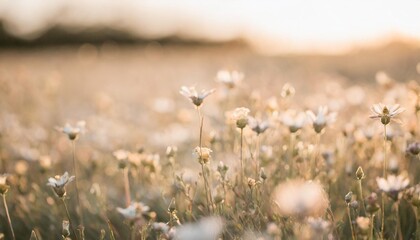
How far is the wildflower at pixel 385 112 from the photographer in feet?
5.92

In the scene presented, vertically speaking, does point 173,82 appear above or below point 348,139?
above

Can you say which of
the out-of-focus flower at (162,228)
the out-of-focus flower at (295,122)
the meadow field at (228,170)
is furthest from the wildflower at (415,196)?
the out-of-focus flower at (162,228)

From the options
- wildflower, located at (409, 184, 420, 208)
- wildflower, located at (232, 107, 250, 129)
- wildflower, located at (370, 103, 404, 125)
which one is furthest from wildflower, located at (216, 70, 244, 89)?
wildflower, located at (409, 184, 420, 208)

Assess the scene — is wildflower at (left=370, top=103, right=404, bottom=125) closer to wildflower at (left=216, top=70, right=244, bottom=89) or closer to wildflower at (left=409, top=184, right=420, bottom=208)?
wildflower at (left=409, top=184, right=420, bottom=208)

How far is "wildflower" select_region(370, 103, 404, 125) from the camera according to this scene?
5.92 ft

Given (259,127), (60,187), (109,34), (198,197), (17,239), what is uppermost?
(109,34)

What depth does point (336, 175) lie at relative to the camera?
2.29 metres

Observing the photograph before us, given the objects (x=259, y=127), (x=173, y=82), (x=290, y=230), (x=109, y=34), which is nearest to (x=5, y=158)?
(x=259, y=127)

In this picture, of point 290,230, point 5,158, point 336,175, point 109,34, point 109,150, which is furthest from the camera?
point 109,34

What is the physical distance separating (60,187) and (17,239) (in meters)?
0.82

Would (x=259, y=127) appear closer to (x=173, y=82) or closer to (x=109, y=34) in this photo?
(x=173, y=82)

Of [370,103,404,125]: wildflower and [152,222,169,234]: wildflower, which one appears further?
[370,103,404,125]: wildflower

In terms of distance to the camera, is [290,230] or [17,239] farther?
[17,239]

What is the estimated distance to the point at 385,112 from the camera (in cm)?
182
